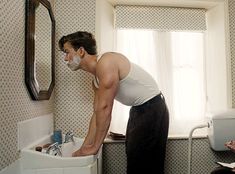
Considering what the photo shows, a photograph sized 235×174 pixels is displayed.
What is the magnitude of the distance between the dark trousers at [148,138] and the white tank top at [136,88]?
0.11ft

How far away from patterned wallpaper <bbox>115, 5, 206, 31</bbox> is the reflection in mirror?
0.64 m

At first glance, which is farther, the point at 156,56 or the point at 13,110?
the point at 156,56

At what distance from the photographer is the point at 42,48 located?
143 cm

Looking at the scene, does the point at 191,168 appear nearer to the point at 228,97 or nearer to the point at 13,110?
the point at 228,97

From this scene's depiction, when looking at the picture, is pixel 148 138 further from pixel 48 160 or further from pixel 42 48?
pixel 42 48

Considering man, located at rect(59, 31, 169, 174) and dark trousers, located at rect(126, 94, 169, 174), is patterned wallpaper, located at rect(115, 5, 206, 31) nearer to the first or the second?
man, located at rect(59, 31, 169, 174)

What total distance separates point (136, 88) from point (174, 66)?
824 millimetres

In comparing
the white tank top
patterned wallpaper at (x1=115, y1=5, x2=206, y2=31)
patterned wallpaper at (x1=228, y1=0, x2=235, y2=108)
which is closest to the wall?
the white tank top

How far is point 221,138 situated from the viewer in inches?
68.7

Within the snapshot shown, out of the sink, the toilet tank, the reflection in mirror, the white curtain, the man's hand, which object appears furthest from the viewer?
the white curtain

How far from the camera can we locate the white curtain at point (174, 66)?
2.08m

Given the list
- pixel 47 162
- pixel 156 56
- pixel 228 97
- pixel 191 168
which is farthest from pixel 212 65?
pixel 47 162

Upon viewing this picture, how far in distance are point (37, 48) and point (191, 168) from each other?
1.37 metres

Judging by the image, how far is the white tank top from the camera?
139 centimetres
